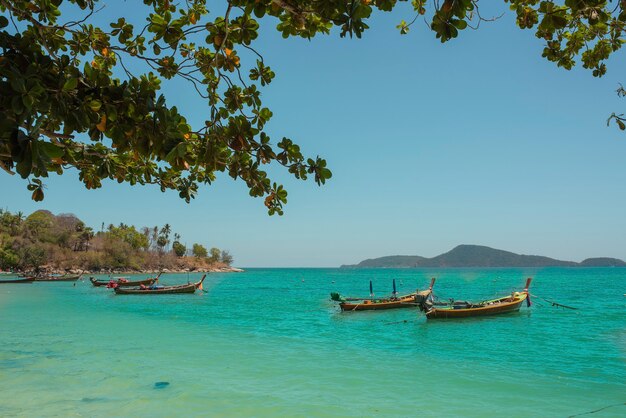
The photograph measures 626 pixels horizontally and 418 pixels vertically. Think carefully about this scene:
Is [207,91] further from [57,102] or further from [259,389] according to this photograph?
[259,389]

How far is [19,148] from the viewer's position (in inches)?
71.2

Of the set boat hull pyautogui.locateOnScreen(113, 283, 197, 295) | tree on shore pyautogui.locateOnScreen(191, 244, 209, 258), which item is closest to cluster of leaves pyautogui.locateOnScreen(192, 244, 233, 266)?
tree on shore pyautogui.locateOnScreen(191, 244, 209, 258)

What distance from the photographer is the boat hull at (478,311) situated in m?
24.3

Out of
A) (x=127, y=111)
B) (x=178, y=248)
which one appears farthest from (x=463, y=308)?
(x=178, y=248)

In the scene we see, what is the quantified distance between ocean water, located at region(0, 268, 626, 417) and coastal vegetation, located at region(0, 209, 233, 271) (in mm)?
Result: 69782

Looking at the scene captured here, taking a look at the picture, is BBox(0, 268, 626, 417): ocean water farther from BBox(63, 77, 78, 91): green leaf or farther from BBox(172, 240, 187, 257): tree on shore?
BBox(172, 240, 187, 257): tree on shore

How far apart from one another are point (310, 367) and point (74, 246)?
99009 mm

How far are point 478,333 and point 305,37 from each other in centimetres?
2124

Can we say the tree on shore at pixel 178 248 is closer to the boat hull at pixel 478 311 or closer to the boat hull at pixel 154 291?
the boat hull at pixel 154 291

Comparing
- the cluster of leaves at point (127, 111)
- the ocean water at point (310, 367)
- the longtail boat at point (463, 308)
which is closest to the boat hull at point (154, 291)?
the ocean water at point (310, 367)

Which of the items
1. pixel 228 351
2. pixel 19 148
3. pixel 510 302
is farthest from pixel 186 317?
pixel 19 148

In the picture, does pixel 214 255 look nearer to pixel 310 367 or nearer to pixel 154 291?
pixel 154 291

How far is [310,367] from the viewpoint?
14.1m

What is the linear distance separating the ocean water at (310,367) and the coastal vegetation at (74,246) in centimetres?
6978
